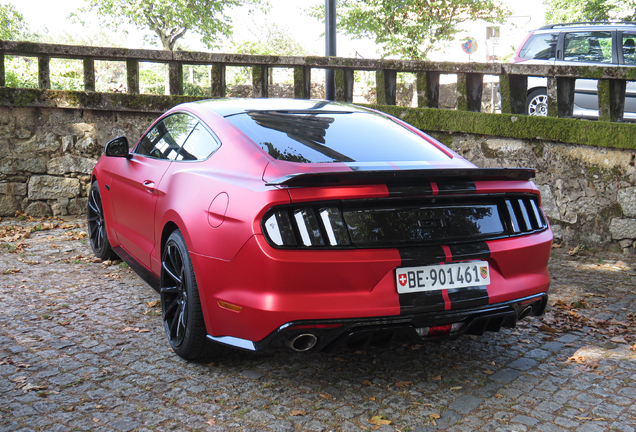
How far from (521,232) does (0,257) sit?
512 centimetres

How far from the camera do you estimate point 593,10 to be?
23.7 metres

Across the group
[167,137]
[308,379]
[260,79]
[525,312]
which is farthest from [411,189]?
[260,79]

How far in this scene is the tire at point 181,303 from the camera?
3.17m

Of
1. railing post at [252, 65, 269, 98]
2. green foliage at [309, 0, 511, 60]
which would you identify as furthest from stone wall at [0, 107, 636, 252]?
green foliage at [309, 0, 511, 60]

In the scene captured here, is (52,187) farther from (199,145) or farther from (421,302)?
(421,302)

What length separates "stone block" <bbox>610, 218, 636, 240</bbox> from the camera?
605cm

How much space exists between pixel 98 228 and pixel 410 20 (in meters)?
25.1

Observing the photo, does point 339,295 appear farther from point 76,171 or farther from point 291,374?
point 76,171

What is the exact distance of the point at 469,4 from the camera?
1121 inches

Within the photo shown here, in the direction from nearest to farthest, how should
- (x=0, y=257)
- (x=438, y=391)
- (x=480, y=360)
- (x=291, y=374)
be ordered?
1. (x=438, y=391)
2. (x=291, y=374)
3. (x=480, y=360)
4. (x=0, y=257)

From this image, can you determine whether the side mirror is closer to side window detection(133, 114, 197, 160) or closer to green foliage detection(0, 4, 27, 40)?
side window detection(133, 114, 197, 160)

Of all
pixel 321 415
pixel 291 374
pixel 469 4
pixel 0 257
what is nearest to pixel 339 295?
pixel 321 415

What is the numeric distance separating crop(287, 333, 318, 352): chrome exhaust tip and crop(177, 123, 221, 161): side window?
129 cm

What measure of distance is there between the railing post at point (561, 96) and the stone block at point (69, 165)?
19.9 feet
